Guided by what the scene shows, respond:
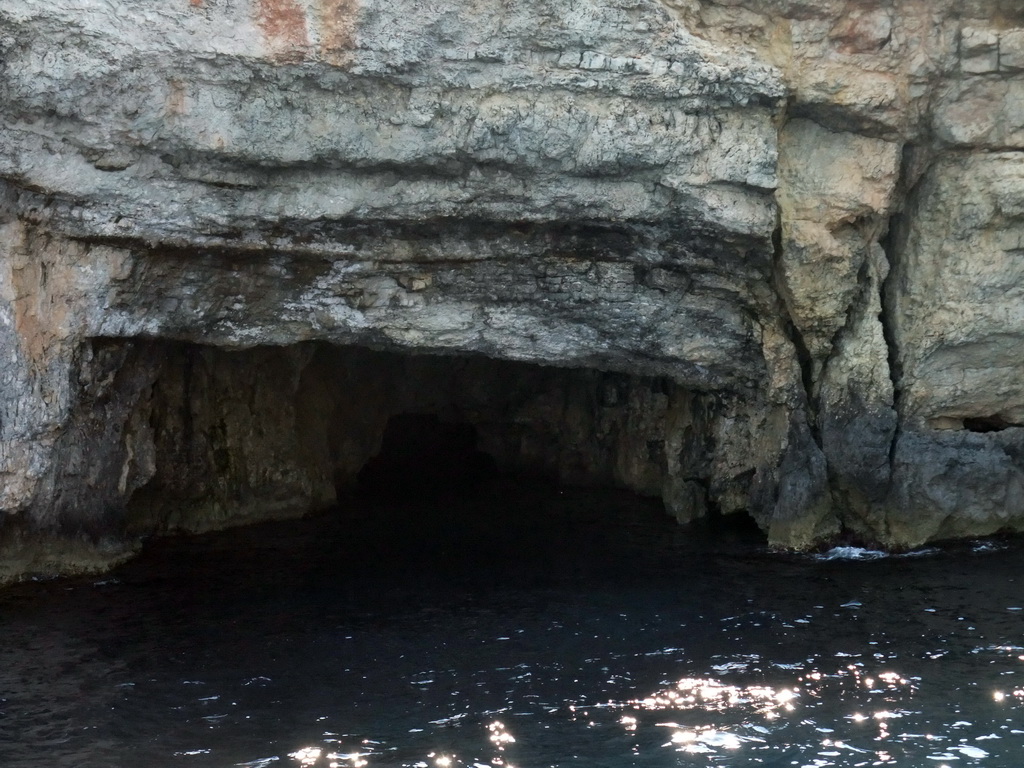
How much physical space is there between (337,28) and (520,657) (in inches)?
241

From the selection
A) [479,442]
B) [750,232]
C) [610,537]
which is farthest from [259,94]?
[479,442]

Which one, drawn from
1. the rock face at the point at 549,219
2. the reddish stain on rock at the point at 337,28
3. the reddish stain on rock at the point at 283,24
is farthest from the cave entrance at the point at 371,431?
the reddish stain on rock at the point at 337,28

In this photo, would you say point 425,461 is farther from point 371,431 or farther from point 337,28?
point 337,28

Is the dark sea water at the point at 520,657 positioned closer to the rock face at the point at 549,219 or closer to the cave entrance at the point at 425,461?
the rock face at the point at 549,219

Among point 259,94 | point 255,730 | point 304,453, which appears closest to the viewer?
point 255,730

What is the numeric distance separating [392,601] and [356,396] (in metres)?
6.57

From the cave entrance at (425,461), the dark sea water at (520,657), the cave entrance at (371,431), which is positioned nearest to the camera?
the dark sea water at (520,657)

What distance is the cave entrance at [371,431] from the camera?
14.4 metres

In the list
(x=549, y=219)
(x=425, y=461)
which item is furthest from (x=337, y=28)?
(x=425, y=461)

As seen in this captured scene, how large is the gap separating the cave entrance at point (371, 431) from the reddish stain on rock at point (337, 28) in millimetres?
4323

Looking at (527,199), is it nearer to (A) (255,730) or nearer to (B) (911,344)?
(B) (911,344)

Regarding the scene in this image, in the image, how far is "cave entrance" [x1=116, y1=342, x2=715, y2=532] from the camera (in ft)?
47.3

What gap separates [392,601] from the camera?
37.9ft

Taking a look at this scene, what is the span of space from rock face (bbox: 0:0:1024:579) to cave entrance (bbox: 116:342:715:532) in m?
0.55
